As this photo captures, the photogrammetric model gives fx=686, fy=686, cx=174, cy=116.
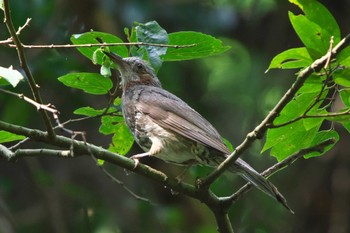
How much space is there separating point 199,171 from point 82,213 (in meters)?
1.73

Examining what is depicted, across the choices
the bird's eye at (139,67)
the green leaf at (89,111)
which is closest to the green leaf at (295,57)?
the green leaf at (89,111)

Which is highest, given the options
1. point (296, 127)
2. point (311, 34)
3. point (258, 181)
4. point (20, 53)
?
point (20, 53)

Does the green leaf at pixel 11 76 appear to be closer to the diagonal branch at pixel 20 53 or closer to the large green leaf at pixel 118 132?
the diagonal branch at pixel 20 53

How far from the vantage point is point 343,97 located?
3242mm

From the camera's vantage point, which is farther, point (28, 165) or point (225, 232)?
point (28, 165)

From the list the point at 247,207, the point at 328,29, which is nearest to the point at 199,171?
the point at 247,207

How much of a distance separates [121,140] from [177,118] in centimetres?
76

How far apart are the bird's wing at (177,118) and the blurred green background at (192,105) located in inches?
73.0

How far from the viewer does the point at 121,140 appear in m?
4.05

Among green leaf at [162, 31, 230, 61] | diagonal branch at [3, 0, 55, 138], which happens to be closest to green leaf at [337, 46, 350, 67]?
green leaf at [162, 31, 230, 61]

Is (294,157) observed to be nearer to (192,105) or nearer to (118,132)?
(118,132)

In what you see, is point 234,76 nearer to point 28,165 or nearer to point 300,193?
point 300,193

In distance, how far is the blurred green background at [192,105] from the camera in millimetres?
6910

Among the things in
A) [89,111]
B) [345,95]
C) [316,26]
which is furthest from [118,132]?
[316,26]
